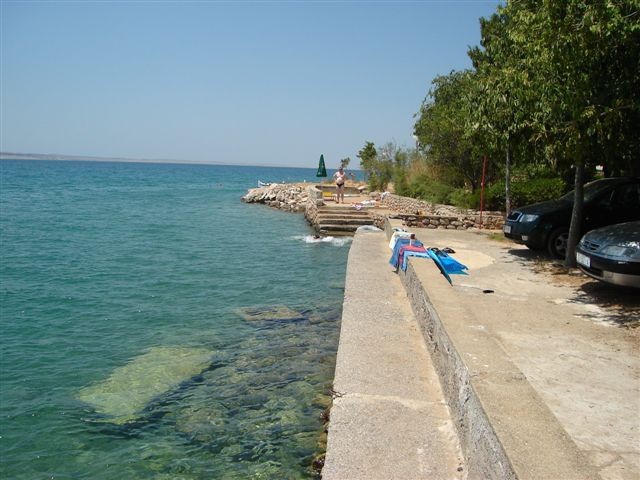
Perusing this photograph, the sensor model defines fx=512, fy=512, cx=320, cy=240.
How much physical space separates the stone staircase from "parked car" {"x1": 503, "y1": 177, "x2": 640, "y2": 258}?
1168 cm

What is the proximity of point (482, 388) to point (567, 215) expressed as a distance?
28.2 ft

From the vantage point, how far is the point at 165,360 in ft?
27.2

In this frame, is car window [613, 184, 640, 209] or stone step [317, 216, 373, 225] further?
stone step [317, 216, 373, 225]

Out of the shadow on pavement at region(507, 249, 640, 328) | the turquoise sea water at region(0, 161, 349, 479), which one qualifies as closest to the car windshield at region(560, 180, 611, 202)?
the shadow on pavement at region(507, 249, 640, 328)

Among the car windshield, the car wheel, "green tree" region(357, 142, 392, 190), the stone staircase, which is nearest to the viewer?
the car windshield

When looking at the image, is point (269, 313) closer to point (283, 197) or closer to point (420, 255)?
point (420, 255)

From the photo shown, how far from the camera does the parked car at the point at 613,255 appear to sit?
6.86m

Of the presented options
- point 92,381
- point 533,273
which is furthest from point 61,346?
point 533,273

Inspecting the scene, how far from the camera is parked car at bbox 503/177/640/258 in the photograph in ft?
34.8

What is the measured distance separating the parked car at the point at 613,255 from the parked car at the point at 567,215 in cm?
306

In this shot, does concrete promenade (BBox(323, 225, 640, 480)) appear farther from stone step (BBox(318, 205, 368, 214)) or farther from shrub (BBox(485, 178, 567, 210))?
stone step (BBox(318, 205, 368, 214))

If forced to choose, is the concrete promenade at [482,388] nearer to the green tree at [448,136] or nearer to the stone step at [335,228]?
the green tree at [448,136]

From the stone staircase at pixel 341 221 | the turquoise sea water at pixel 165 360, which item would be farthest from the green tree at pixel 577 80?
the stone staircase at pixel 341 221

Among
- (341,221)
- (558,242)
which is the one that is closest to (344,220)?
(341,221)
